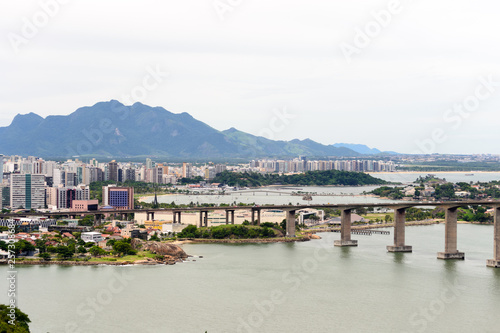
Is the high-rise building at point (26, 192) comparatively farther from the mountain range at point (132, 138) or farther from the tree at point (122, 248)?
the mountain range at point (132, 138)

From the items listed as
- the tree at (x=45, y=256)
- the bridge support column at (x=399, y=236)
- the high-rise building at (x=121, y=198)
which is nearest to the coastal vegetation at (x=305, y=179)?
the high-rise building at (x=121, y=198)

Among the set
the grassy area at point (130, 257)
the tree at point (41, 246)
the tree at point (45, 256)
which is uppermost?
the tree at point (41, 246)

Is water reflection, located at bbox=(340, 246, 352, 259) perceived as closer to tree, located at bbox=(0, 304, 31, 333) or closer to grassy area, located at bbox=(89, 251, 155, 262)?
grassy area, located at bbox=(89, 251, 155, 262)

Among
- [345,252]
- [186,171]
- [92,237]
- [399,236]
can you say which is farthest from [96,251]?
[186,171]

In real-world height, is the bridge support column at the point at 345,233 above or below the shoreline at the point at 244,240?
above

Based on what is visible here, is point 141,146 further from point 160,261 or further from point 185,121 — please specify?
point 160,261

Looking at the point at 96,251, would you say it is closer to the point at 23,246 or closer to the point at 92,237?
the point at 23,246
